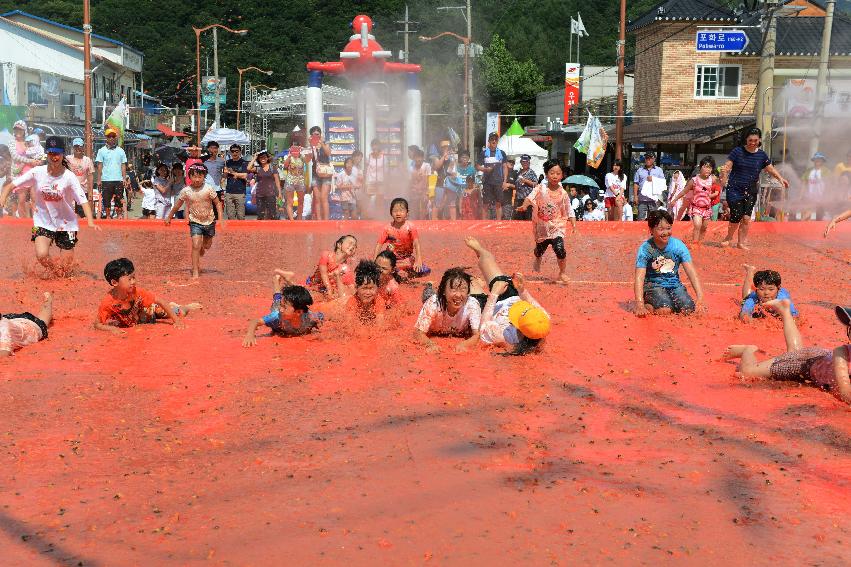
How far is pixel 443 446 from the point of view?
608 centimetres

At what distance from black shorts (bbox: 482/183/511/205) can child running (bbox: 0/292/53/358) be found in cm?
1266

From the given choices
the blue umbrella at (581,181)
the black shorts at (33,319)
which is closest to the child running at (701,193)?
the black shorts at (33,319)

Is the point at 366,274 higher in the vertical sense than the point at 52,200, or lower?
lower

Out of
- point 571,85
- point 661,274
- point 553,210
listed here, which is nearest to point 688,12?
point 571,85

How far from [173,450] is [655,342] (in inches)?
195

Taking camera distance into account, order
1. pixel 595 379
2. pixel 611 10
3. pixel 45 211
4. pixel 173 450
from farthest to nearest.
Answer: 1. pixel 611 10
2. pixel 45 211
3. pixel 595 379
4. pixel 173 450

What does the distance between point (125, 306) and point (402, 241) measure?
3.69 m

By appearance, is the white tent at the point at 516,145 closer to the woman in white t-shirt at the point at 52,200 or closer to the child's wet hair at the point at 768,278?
the woman in white t-shirt at the point at 52,200

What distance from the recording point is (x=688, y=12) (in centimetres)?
4319

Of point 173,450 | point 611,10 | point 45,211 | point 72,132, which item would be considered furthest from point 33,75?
point 173,450

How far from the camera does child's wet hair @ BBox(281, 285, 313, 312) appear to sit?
9.32 metres

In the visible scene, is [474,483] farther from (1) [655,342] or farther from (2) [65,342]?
(2) [65,342]

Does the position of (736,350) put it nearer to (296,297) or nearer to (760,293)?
(760,293)

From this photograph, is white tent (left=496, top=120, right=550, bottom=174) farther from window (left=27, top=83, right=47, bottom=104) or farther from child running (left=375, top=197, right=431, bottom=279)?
window (left=27, top=83, right=47, bottom=104)
